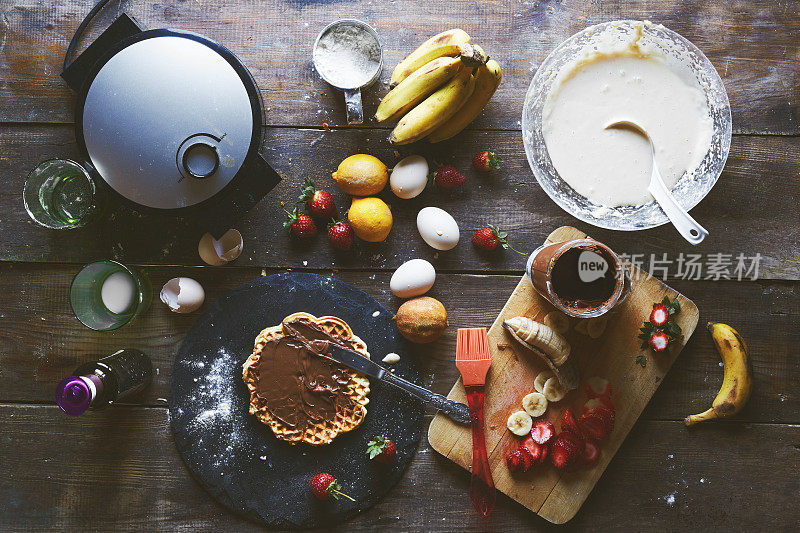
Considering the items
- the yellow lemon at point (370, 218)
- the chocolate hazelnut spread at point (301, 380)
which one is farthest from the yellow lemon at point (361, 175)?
the chocolate hazelnut spread at point (301, 380)

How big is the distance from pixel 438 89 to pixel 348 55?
0.91 feet

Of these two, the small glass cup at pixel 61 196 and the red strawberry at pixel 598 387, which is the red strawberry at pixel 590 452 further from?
the small glass cup at pixel 61 196

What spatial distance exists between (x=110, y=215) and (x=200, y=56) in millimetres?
549

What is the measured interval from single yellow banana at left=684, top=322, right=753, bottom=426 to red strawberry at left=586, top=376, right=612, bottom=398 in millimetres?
258

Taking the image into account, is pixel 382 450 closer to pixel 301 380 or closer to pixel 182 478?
pixel 301 380

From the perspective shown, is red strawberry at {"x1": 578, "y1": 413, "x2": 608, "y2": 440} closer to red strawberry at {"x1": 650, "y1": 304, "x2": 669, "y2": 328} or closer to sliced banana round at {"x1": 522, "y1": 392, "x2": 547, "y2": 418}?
sliced banana round at {"x1": 522, "y1": 392, "x2": 547, "y2": 418}

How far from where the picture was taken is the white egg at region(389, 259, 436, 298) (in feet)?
4.84

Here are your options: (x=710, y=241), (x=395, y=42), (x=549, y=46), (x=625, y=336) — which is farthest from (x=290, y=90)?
(x=710, y=241)

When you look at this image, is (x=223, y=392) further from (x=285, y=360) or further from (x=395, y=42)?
(x=395, y=42)

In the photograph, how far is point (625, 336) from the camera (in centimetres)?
150

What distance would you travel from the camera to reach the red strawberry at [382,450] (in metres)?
1.46

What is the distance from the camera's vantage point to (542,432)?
148 centimetres

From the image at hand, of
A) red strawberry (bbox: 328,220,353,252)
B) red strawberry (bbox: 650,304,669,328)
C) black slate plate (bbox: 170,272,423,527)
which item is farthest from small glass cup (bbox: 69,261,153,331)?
red strawberry (bbox: 650,304,669,328)

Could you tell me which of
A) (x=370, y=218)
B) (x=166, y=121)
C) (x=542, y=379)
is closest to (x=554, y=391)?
(x=542, y=379)
